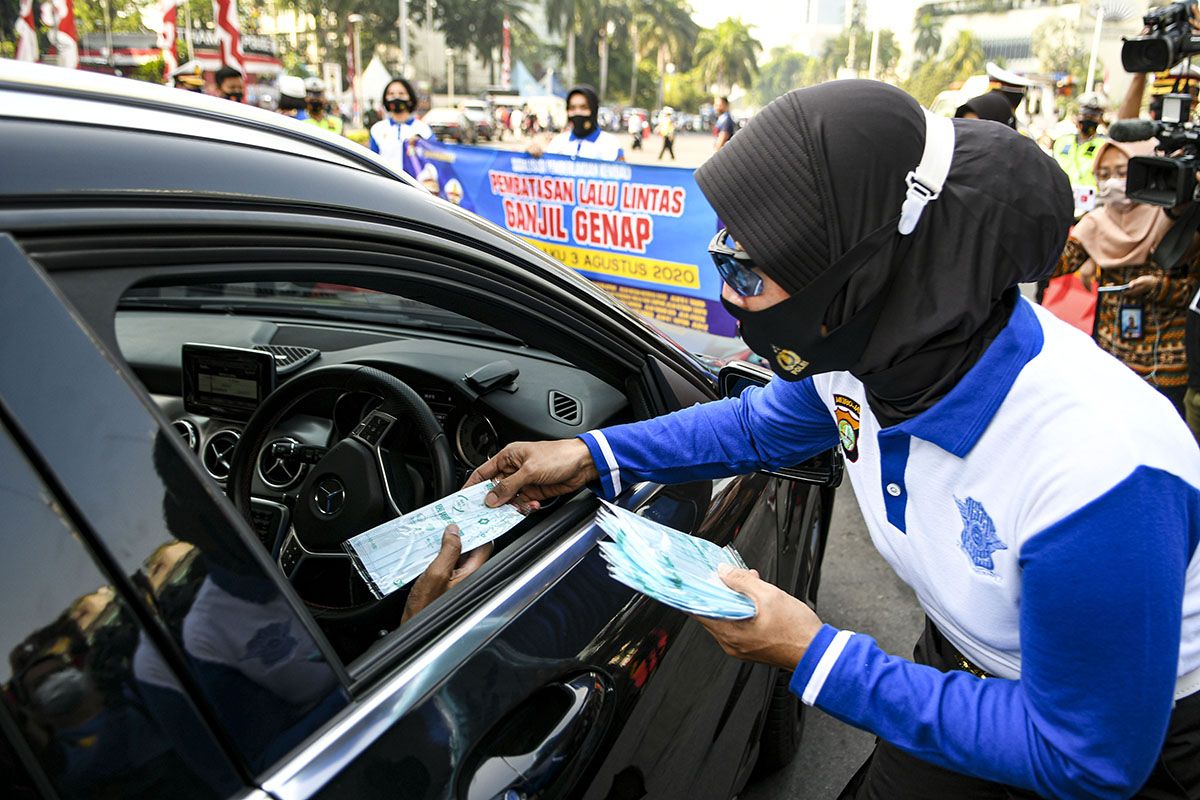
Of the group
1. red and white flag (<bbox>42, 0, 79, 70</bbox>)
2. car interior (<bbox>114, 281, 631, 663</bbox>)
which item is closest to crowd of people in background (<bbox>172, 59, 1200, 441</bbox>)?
car interior (<bbox>114, 281, 631, 663</bbox>)

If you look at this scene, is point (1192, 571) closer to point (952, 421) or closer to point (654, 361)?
point (952, 421)

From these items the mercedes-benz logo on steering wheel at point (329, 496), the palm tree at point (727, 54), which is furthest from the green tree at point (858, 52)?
the mercedes-benz logo on steering wheel at point (329, 496)

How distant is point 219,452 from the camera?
7.51ft

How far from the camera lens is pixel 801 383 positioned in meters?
1.79

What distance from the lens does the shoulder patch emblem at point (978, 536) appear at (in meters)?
1.25

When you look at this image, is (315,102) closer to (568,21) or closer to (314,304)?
(314,304)

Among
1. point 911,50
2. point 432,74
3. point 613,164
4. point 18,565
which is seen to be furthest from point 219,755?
point 911,50

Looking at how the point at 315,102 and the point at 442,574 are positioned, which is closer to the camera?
the point at 442,574

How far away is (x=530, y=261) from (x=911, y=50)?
123 m

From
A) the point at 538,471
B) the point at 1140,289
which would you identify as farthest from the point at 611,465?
the point at 1140,289

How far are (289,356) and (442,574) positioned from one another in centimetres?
108

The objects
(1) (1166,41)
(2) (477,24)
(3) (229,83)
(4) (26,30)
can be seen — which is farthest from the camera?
(2) (477,24)

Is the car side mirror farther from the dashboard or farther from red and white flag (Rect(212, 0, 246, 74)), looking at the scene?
red and white flag (Rect(212, 0, 246, 74))

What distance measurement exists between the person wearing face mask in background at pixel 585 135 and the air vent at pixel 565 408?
16.5 feet
